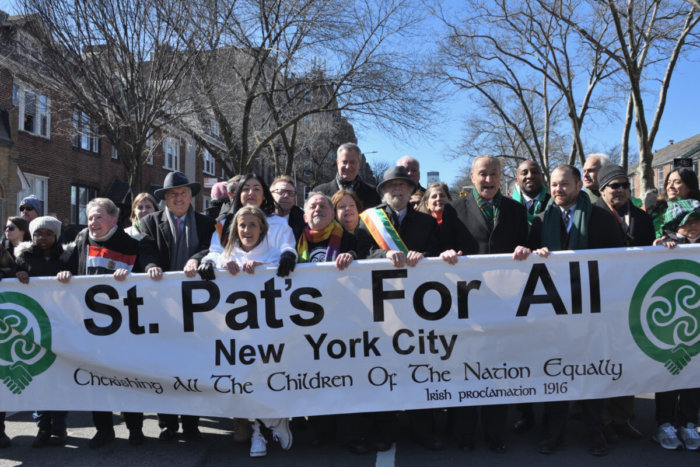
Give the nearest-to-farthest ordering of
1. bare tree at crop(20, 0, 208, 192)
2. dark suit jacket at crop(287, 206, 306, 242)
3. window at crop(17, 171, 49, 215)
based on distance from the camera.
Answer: dark suit jacket at crop(287, 206, 306, 242)
bare tree at crop(20, 0, 208, 192)
window at crop(17, 171, 49, 215)

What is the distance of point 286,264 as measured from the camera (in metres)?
4.37

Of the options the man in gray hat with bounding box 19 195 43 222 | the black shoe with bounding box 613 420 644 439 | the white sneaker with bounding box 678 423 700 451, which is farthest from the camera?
the man in gray hat with bounding box 19 195 43 222

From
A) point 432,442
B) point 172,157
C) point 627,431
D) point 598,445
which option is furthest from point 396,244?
point 172,157

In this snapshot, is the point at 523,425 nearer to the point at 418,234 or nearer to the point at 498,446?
the point at 498,446

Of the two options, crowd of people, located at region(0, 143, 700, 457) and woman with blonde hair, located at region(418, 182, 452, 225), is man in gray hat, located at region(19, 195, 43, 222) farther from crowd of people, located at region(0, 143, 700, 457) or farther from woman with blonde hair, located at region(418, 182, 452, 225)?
woman with blonde hair, located at region(418, 182, 452, 225)

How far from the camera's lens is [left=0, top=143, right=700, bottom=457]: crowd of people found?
4.45 m

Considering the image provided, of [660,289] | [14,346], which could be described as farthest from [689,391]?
[14,346]

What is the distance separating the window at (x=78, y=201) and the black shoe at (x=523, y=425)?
21.6 meters

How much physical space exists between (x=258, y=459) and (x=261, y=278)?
1.32m

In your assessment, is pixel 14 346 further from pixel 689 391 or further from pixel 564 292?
pixel 689 391

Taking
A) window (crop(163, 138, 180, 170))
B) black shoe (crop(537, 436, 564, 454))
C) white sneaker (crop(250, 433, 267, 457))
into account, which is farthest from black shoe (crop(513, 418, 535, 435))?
window (crop(163, 138, 180, 170))

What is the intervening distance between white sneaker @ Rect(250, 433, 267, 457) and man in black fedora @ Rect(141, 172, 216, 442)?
2.28ft

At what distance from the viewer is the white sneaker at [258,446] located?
438 centimetres

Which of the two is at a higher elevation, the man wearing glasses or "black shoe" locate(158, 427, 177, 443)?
the man wearing glasses
